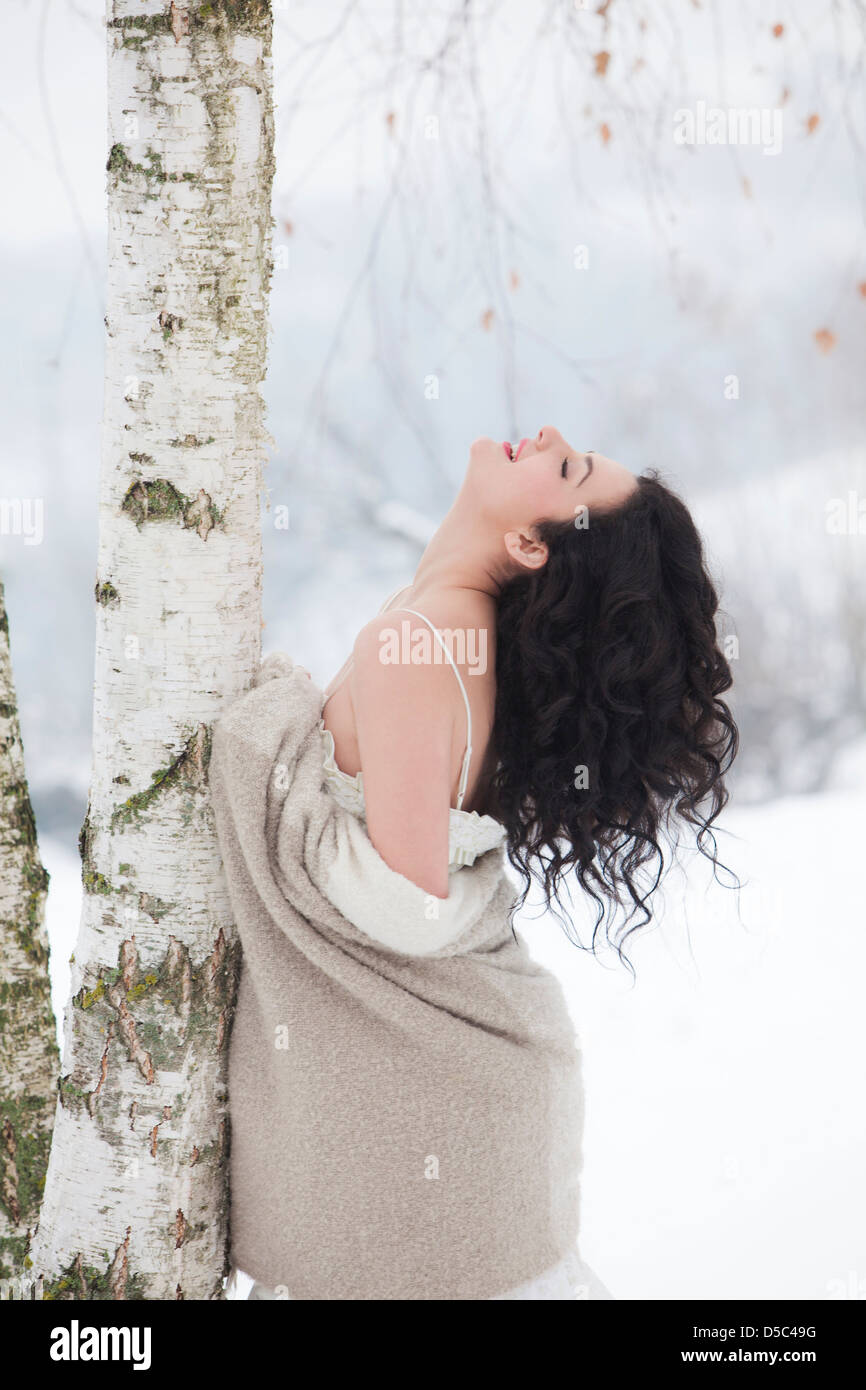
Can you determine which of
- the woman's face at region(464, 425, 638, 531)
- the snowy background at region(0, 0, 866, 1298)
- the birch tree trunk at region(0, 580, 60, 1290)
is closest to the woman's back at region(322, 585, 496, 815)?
the woman's face at region(464, 425, 638, 531)

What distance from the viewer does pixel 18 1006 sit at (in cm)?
144

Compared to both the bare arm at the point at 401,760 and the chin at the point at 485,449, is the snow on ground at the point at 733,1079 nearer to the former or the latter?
the bare arm at the point at 401,760

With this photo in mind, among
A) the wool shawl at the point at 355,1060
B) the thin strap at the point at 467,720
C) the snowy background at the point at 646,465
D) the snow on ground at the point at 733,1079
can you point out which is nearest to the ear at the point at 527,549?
the thin strap at the point at 467,720

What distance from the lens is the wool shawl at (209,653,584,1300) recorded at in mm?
1195

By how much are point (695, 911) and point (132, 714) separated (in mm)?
2663

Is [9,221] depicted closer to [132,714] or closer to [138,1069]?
[132,714]

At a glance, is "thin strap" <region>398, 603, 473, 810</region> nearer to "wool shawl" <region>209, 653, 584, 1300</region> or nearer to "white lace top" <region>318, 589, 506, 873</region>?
"white lace top" <region>318, 589, 506, 873</region>

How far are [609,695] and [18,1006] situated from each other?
0.84 metres

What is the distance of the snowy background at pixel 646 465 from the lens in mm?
2424

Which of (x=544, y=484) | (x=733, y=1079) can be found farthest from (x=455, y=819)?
(x=733, y=1079)

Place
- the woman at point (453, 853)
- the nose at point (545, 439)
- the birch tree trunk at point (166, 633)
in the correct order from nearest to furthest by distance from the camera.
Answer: the birch tree trunk at point (166, 633), the woman at point (453, 853), the nose at point (545, 439)

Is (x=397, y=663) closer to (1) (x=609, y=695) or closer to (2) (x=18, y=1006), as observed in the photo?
(1) (x=609, y=695)

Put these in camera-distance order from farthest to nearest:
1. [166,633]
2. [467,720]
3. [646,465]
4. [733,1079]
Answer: [733,1079]
[646,465]
[467,720]
[166,633]
